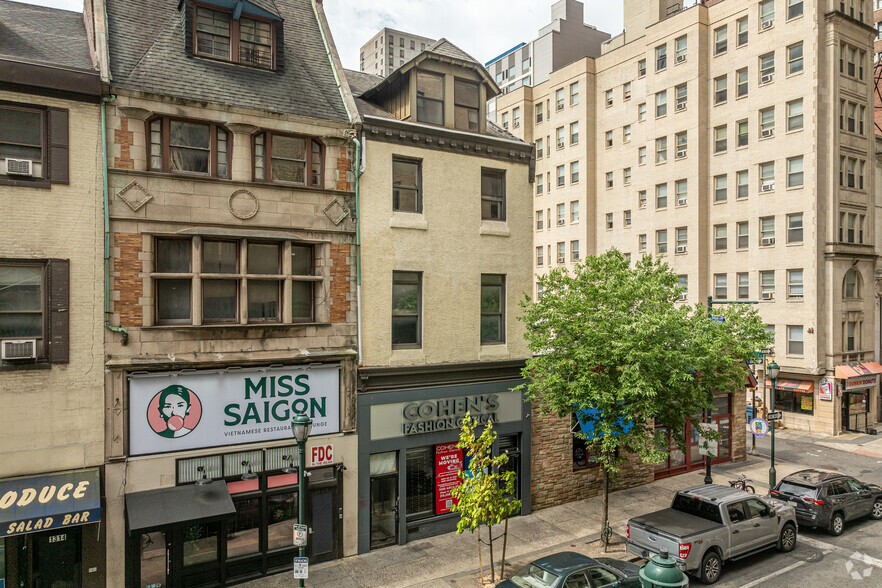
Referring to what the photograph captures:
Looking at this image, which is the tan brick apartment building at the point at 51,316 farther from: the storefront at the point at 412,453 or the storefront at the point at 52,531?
the storefront at the point at 412,453

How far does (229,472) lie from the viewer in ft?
47.9

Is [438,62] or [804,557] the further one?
[438,62]

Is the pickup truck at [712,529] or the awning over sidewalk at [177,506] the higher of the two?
the awning over sidewalk at [177,506]

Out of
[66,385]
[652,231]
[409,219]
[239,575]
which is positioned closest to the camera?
[66,385]

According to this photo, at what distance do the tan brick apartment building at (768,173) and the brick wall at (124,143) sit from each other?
25200 millimetres

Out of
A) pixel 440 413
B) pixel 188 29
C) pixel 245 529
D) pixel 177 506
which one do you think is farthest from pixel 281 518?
pixel 188 29

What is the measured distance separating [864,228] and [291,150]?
3787 centimetres

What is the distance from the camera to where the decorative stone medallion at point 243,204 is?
14.9m

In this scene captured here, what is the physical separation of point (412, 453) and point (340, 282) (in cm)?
562

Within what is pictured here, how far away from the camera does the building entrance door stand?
41.1ft

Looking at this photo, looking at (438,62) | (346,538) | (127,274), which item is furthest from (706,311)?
(127,274)

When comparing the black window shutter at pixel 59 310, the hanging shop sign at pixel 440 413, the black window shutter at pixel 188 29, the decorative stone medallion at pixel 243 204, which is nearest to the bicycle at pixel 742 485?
the hanging shop sign at pixel 440 413

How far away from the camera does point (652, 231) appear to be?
45.7 m

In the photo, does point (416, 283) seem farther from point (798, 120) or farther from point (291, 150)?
point (798, 120)
